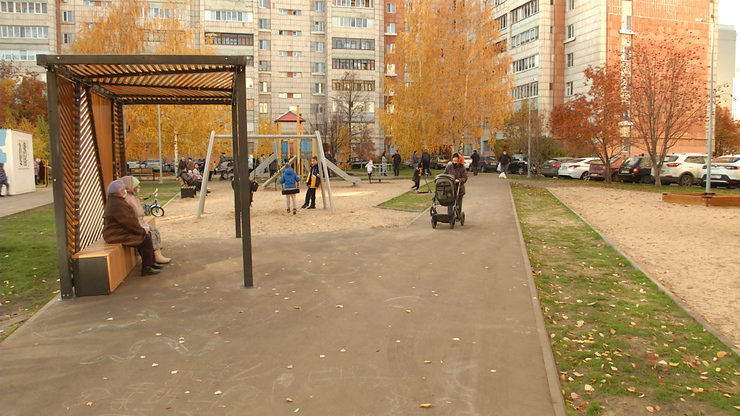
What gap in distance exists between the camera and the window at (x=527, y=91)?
2576 inches

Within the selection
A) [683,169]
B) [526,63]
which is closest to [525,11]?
[526,63]

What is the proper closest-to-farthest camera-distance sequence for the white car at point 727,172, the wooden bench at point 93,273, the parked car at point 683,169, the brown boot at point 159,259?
the wooden bench at point 93,273, the brown boot at point 159,259, the white car at point 727,172, the parked car at point 683,169

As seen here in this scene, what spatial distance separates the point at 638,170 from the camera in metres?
32.6

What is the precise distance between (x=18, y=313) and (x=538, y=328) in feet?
19.4

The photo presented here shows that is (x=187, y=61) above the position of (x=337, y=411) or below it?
above

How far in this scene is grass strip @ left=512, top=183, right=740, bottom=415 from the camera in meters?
4.36

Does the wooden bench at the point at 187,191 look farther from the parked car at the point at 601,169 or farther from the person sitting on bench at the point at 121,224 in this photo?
the parked car at the point at 601,169

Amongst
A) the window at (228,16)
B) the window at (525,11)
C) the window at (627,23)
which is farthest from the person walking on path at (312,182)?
the window at (228,16)

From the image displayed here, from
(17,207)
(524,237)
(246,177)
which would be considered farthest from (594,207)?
(17,207)

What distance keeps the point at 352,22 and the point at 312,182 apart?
57859mm

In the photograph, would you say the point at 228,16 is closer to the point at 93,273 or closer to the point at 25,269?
the point at 25,269

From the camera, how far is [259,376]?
15.6 ft

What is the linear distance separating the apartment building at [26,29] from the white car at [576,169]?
57.8 meters

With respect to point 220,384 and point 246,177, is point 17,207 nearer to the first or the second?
point 246,177
